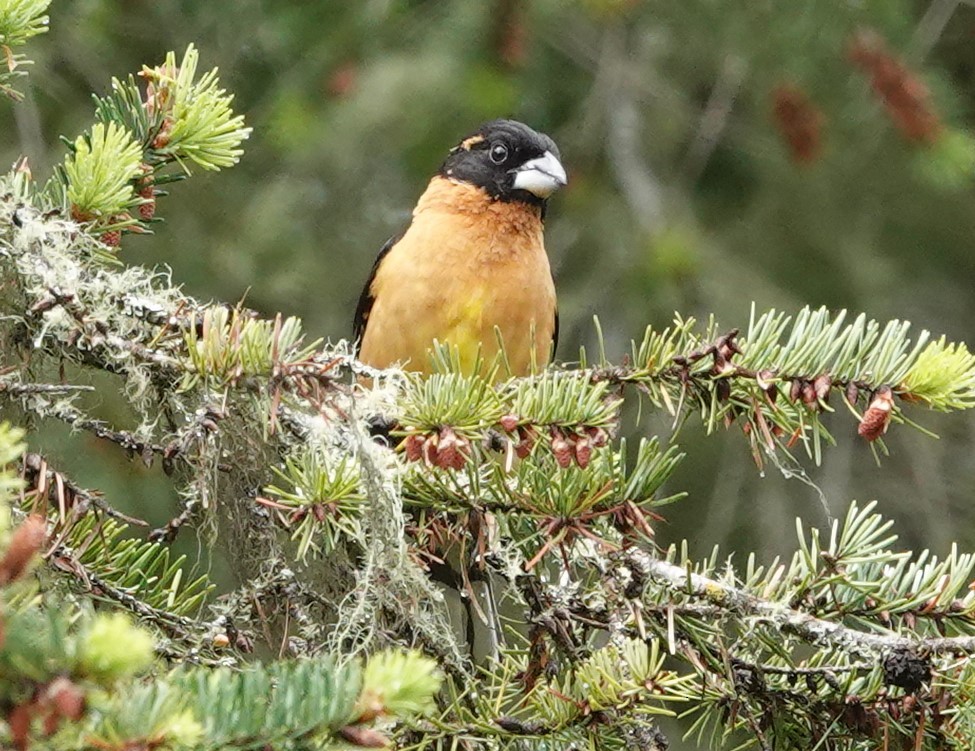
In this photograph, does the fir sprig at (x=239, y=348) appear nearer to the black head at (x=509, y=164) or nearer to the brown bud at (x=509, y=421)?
the brown bud at (x=509, y=421)

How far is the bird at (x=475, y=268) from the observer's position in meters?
4.95

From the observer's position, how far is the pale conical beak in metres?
5.39

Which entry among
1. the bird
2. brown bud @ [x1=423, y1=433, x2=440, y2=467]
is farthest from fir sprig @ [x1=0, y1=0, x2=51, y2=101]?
the bird

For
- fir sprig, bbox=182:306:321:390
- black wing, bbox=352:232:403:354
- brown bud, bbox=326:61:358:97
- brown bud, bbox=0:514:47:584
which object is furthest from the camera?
brown bud, bbox=326:61:358:97

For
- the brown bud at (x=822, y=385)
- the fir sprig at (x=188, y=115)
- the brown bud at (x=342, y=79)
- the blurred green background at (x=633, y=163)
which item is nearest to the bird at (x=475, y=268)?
the blurred green background at (x=633, y=163)

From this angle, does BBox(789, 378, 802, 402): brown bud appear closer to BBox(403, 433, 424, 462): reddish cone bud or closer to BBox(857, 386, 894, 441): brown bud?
BBox(857, 386, 894, 441): brown bud

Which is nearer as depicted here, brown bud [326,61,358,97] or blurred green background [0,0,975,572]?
blurred green background [0,0,975,572]

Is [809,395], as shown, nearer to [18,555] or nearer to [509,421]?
[509,421]

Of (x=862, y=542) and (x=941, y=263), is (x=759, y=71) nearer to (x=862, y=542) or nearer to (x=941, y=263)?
(x=941, y=263)

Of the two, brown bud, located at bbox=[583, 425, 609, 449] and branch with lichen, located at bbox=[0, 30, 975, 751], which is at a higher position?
brown bud, located at bbox=[583, 425, 609, 449]

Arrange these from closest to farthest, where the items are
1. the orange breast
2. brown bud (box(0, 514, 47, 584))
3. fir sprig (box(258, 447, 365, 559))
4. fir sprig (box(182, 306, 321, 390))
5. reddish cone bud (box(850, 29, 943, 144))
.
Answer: brown bud (box(0, 514, 47, 584)) → fir sprig (box(182, 306, 321, 390)) → fir sprig (box(258, 447, 365, 559)) → the orange breast → reddish cone bud (box(850, 29, 943, 144))

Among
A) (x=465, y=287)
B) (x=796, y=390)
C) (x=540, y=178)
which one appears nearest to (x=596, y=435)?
(x=796, y=390)

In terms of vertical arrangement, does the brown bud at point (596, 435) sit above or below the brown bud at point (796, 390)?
below

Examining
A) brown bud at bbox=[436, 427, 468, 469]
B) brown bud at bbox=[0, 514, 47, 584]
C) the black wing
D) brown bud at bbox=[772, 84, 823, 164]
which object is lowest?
the black wing
